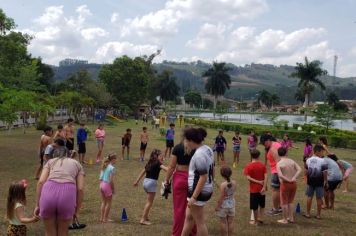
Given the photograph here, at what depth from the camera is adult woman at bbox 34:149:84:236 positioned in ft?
16.4

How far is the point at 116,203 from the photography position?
34.0ft

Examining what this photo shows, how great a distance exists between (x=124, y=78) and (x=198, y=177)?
6195 cm

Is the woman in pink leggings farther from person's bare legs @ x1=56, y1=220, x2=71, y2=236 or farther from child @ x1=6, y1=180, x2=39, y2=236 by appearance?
child @ x1=6, y1=180, x2=39, y2=236

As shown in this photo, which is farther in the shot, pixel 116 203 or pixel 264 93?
pixel 264 93

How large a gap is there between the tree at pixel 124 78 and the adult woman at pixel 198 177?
61.3 m

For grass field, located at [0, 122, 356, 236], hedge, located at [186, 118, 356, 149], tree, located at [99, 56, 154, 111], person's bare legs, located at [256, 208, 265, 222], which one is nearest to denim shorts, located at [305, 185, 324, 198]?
grass field, located at [0, 122, 356, 236]

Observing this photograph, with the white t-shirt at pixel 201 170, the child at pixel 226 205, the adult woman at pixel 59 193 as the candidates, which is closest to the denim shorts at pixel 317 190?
the child at pixel 226 205

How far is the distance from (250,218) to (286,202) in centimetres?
91

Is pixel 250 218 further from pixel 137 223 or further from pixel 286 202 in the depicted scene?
pixel 137 223

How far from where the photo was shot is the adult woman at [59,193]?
16.4ft

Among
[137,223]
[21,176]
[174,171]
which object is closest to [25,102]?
Answer: [21,176]

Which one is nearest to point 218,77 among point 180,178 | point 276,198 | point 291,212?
point 276,198

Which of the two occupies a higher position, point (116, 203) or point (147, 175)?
point (147, 175)

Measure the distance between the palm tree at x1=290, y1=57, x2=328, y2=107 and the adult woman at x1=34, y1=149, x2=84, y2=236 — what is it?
255 ft
